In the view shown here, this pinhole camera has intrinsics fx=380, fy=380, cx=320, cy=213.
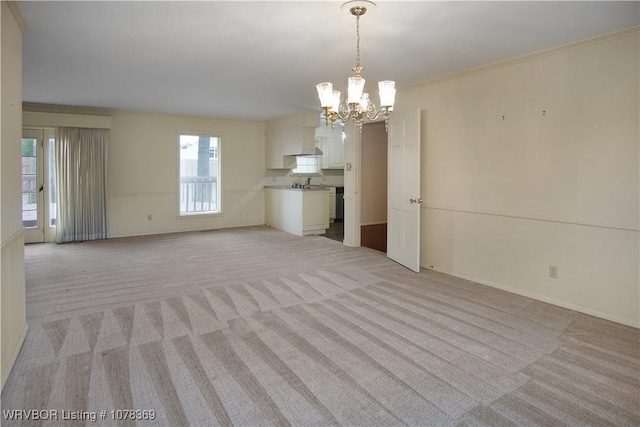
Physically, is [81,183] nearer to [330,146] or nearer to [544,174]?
[330,146]

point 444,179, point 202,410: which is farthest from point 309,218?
point 202,410

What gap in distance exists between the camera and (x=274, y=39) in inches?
130

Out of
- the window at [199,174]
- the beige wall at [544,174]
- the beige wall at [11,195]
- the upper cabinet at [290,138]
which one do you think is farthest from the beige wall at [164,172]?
the beige wall at [544,174]

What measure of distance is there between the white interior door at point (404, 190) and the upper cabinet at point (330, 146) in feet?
13.1

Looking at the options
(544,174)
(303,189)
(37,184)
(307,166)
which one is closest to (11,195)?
(544,174)

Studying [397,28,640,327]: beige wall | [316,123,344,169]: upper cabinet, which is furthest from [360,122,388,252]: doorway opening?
[316,123,344,169]: upper cabinet

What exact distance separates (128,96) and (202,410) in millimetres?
5251

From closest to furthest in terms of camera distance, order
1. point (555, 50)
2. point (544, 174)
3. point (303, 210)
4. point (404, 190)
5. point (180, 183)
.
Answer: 1. point (555, 50)
2. point (544, 174)
3. point (404, 190)
4. point (303, 210)
5. point (180, 183)

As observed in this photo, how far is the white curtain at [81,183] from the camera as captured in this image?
648cm

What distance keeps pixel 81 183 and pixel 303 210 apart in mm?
3952

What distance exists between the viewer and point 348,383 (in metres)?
2.28

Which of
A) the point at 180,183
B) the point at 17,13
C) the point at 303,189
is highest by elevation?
the point at 17,13

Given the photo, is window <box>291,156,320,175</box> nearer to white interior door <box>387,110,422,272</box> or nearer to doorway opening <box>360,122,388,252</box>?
doorway opening <box>360,122,388,252</box>

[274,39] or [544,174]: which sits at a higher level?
[274,39]
